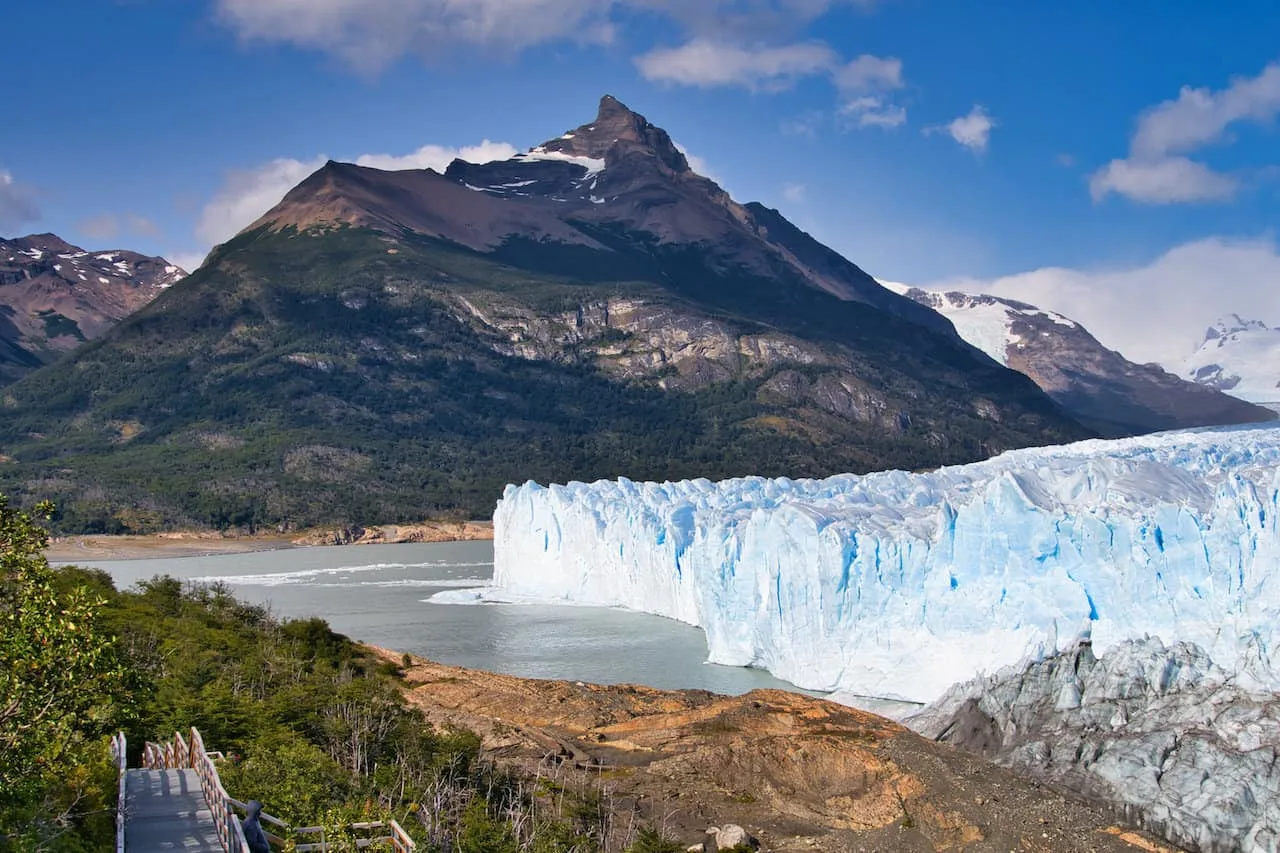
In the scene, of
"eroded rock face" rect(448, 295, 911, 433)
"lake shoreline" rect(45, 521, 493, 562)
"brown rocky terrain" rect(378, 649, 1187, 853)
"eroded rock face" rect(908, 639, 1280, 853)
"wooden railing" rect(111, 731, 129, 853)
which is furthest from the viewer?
"eroded rock face" rect(448, 295, 911, 433)

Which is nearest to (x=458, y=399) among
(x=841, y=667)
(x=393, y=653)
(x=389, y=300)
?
(x=389, y=300)

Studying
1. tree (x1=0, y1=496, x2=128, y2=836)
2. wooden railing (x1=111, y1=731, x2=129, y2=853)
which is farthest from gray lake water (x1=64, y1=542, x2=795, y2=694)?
tree (x1=0, y1=496, x2=128, y2=836)

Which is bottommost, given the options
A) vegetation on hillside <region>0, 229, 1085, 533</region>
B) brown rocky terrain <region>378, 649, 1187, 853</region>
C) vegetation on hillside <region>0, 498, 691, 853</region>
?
brown rocky terrain <region>378, 649, 1187, 853</region>

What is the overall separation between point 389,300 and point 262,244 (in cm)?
3452

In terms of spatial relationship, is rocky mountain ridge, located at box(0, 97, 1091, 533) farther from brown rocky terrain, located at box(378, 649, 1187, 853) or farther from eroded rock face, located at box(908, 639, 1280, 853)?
eroded rock face, located at box(908, 639, 1280, 853)

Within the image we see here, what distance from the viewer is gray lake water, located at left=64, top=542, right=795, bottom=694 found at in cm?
3612

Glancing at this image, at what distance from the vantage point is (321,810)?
45.6 ft

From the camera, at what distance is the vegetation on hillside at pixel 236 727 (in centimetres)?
959

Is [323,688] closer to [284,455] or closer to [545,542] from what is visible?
[545,542]

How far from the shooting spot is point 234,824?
10.8m

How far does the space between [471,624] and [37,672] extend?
3768 cm

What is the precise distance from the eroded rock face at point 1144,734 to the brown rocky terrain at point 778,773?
927mm

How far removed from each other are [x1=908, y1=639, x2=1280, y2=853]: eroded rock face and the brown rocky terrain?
927mm

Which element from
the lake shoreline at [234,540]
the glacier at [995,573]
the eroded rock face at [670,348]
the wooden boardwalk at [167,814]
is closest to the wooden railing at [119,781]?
the wooden boardwalk at [167,814]
